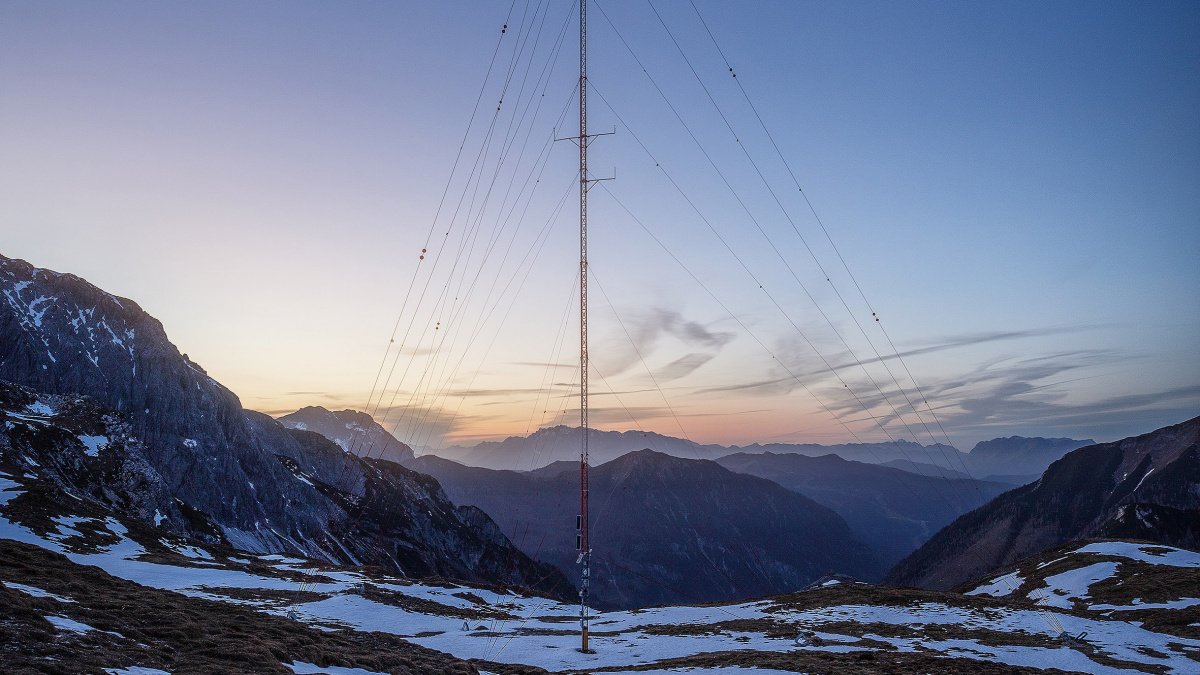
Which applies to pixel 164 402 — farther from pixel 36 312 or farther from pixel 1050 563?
pixel 1050 563

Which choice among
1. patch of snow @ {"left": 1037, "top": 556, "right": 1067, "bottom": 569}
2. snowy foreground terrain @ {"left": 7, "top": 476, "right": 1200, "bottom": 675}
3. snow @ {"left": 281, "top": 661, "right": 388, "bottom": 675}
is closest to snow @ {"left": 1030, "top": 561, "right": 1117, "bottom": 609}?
snowy foreground terrain @ {"left": 7, "top": 476, "right": 1200, "bottom": 675}

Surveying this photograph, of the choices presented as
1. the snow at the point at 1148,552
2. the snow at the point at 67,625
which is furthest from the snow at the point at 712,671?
the snow at the point at 1148,552

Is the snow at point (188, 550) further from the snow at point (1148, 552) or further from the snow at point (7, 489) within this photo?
the snow at point (1148, 552)

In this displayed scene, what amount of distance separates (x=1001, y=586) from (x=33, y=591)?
92499 mm

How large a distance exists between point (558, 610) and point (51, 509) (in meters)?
51.3

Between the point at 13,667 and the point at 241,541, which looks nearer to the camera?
the point at 13,667

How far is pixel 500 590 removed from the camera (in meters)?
76.1

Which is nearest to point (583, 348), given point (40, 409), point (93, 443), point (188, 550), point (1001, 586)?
point (188, 550)

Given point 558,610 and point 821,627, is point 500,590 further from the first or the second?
point 821,627

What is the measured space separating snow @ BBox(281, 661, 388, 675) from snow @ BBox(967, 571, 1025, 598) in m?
76.0

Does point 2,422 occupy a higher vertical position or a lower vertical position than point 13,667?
higher

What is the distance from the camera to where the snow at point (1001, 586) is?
74.2m

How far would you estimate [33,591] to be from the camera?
23.7m

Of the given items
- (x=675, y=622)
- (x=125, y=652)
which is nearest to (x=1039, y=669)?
(x=675, y=622)
